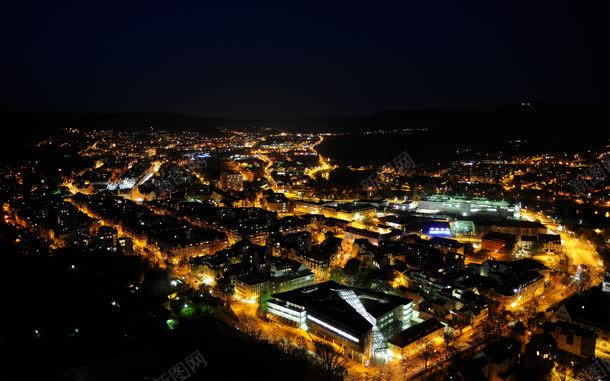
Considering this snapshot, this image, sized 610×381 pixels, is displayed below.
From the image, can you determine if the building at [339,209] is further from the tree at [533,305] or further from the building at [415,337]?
the building at [415,337]

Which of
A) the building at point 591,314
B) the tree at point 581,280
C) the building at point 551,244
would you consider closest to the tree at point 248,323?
the building at point 591,314

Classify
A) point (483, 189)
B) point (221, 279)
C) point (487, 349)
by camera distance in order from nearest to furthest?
point (487, 349) < point (221, 279) < point (483, 189)

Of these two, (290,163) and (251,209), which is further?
(290,163)

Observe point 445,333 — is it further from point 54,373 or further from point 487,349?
point 54,373

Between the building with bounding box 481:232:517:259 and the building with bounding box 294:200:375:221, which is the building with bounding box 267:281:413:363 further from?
the building with bounding box 294:200:375:221

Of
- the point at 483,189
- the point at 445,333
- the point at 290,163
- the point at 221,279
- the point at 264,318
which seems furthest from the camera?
the point at 290,163

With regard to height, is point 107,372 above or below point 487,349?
below

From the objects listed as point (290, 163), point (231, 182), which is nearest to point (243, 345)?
point (231, 182)
